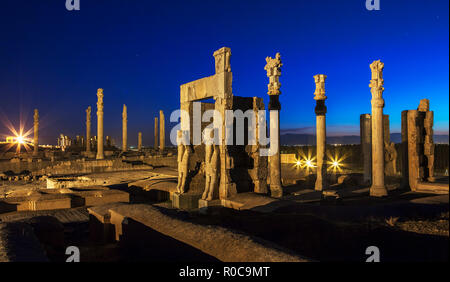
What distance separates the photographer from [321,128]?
16.0 meters

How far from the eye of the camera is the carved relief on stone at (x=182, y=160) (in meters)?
12.4

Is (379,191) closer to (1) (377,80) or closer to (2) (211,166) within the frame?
(1) (377,80)

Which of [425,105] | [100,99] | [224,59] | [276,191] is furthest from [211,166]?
[100,99]

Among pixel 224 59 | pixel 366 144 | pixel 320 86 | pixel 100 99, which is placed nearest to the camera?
pixel 224 59

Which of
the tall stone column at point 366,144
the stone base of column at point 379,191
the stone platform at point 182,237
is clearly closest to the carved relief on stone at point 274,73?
the stone base of column at point 379,191

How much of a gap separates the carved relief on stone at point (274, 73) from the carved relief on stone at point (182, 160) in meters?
4.02

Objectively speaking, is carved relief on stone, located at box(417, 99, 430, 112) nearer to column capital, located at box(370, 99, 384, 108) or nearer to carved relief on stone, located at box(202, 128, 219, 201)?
column capital, located at box(370, 99, 384, 108)

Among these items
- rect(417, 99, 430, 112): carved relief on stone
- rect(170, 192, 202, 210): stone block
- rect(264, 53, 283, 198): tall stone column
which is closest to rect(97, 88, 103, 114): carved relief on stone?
rect(170, 192, 202, 210): stone block

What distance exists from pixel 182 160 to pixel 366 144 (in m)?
10.8

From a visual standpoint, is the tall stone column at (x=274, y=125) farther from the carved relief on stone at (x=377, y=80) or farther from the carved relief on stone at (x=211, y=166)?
the carved relief on stone at (x=377, y=80)

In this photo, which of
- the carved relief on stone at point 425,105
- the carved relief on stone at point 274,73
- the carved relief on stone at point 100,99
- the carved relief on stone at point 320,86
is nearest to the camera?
the carved relief on stone at point 274,73

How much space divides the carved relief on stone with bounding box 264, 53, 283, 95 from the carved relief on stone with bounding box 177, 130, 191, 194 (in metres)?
4.02
